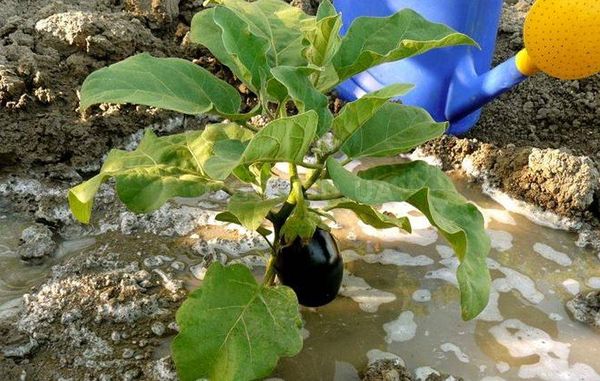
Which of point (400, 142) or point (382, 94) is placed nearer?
point (382, 94)

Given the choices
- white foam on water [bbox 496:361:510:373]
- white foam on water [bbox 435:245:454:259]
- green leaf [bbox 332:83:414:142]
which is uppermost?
green leaf [bbox 332:83:414:142]

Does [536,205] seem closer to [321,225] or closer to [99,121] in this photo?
[321,225]

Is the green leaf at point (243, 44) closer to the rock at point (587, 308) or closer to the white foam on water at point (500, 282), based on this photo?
the white foam on water at point (500, 282)

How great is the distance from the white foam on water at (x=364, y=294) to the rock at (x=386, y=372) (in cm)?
20

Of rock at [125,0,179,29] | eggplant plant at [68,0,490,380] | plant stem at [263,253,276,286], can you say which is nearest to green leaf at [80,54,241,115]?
eggplant plant at [68,0,490,380]

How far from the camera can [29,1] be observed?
103 inches

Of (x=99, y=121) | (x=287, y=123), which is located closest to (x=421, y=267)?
(x=287, y=123)

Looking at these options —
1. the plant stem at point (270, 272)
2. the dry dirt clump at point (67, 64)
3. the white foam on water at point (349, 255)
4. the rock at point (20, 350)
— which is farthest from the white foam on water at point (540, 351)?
the dry dirt clump at point (67, 64)

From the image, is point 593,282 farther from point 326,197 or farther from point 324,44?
point 324,44

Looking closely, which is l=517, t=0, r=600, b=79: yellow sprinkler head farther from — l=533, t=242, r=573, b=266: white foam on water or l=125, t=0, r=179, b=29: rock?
l=125, t=0, r=179, b=29: rock

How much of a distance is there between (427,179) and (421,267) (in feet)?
1.72

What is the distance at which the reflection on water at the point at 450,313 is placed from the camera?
167 cm

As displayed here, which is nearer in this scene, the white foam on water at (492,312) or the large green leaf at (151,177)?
the large green leaf at (151,177)

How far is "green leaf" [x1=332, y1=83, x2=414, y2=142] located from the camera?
1.27 meters
